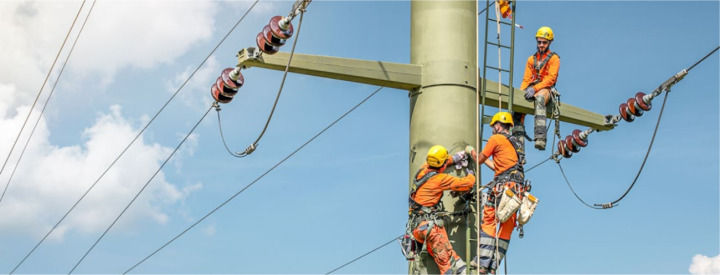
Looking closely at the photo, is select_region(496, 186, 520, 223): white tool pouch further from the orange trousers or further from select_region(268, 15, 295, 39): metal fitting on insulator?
select_region(268, 15, 295, 39): metal fitting on insulator

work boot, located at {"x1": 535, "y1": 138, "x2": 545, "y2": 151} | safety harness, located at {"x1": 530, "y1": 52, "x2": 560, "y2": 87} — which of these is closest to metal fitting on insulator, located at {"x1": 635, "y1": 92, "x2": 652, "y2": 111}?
safety harness, located at {"x1": 530, "y1": 52, "x2": 560, "y2": 87}

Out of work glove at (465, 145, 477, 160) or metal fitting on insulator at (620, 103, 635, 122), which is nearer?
work glove at (465, 145, 477, 160)

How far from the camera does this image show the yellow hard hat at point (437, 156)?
13.6 meters

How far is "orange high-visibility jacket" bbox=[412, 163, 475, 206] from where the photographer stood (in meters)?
13.7

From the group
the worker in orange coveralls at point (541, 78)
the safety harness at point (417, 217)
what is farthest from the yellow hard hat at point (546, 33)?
the safety harness at point (417, 217)

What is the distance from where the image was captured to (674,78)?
1447cm

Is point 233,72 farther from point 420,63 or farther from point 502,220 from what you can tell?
point 502,220

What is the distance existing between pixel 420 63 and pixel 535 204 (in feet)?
7.91

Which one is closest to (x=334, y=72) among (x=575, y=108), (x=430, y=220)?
(x=430, y=220)

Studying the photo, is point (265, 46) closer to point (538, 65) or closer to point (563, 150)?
point (538, 65)

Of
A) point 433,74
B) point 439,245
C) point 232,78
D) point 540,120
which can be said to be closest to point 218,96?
point 232,78

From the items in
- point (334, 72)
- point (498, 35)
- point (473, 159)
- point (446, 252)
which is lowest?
point (446, 252)

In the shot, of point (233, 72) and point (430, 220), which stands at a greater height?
point (233, 72)

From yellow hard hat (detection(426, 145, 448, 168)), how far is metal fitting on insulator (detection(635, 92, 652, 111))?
353 cm
